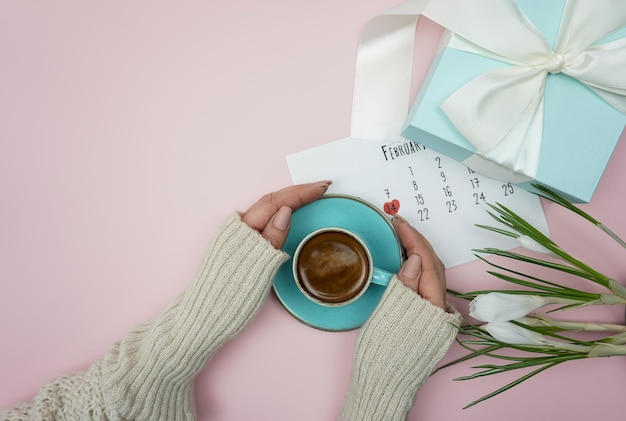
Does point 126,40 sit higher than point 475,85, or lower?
higher

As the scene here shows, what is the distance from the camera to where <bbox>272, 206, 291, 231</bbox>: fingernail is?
2.15ft

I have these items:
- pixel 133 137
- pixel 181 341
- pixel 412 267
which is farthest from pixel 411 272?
pixel 133 137

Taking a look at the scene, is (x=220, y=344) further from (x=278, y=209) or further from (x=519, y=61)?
(x=519, y=61)

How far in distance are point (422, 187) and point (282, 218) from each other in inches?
9.0

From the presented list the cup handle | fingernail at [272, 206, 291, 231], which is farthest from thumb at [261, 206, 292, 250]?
the cup handle

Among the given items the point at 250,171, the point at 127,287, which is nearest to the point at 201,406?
the point at 127,287

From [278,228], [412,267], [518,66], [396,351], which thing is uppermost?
[518,66]

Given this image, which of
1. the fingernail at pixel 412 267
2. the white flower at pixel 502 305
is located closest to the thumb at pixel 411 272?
the fingernail at pixel 412 267

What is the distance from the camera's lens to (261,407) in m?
0.76

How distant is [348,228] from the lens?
70 centimetres

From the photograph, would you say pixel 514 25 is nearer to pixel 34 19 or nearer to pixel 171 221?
pixel 171 221

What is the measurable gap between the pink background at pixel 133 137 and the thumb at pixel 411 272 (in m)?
0.20

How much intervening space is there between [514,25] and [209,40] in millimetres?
425

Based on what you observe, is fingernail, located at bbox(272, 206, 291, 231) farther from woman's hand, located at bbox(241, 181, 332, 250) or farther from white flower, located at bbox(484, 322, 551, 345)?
white flower, located at bbox(484, 322, 551, 345)
